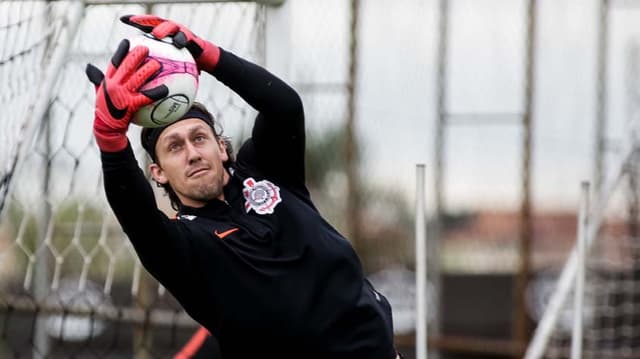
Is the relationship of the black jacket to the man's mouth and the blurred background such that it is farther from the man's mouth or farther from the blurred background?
the blurred background

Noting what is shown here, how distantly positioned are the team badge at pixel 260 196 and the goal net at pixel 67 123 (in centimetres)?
97

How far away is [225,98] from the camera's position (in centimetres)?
564

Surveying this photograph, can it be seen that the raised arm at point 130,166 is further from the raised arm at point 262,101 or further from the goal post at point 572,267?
the goal post at point 572,267

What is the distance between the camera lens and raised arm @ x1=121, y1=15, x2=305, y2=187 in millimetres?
3512

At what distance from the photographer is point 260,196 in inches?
151

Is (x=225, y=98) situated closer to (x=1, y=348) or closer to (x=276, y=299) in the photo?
(x=276, y=299)

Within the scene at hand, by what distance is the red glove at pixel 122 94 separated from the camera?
3105mm

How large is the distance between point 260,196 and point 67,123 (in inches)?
70.7

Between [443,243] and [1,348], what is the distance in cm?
369

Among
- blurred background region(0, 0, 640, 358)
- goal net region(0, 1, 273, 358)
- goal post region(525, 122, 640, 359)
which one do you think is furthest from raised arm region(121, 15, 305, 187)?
blurred background region(0, 0, 640, 358)

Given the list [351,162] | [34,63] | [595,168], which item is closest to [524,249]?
[595,168]

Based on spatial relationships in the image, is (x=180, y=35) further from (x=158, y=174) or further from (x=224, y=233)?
(x=224, y=233)

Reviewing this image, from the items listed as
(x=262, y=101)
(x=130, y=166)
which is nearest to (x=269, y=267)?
(x=262, y=101)

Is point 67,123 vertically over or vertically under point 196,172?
over
